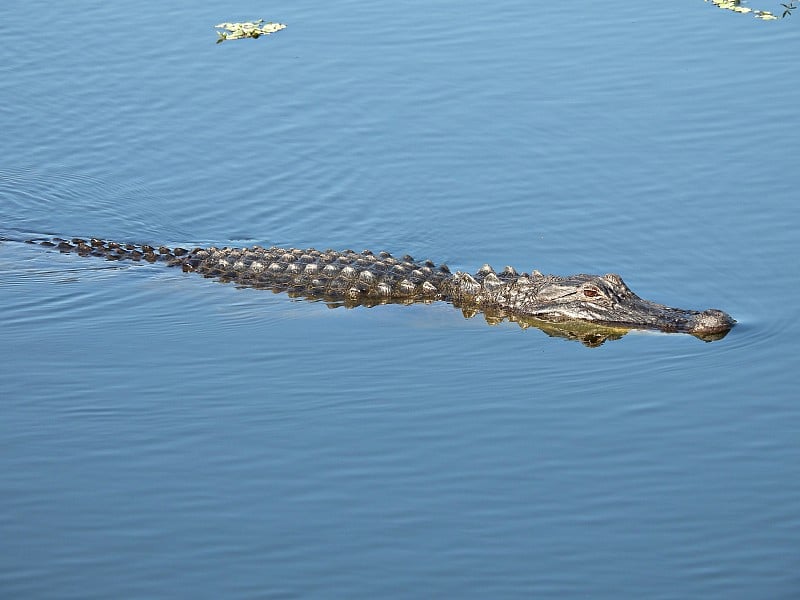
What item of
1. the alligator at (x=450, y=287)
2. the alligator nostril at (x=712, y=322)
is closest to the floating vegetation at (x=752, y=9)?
the alligator at (x=450, y=287)

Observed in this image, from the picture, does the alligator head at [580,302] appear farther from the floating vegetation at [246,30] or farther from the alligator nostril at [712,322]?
the floating vegetation at [246,30]

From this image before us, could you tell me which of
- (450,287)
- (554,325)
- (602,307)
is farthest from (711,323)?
(450,287)

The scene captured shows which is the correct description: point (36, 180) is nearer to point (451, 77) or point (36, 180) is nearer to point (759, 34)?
point (451, 77)

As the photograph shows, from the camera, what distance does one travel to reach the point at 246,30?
18109 millimetres

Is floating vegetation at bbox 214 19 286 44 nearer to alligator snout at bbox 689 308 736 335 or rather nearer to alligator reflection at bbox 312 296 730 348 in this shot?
alligator reflection at bbox 312 296 730 348

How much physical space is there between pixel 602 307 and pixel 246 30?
29.0ft

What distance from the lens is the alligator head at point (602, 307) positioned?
10.6 m

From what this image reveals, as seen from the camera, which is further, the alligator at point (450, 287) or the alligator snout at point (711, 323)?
the alligator at point (450, 287)

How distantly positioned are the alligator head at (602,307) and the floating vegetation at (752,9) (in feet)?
25.2

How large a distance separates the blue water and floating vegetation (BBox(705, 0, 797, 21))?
205 mm

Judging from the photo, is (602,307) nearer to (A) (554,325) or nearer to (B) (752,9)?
(A) (554,325)

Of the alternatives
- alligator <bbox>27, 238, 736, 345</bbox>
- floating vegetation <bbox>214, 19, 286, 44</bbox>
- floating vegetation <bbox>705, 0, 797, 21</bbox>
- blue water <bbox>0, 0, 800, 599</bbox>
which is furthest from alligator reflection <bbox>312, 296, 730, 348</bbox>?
floating vegetation <bbox>705, 0, 797, 21</bbox>

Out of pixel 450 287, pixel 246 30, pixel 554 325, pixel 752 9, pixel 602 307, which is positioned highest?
pixel 246 30

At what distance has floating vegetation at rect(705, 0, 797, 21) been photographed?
57.1 ft
